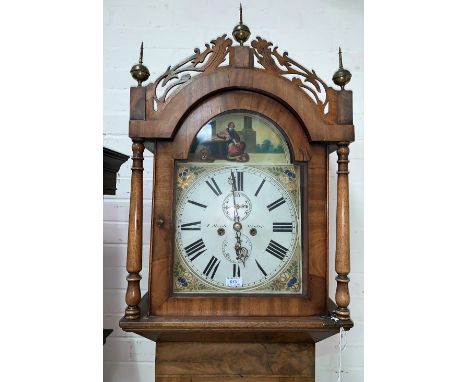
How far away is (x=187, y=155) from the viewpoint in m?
0.88

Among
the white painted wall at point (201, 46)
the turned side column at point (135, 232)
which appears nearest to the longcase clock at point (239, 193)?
the turned side column at point (135, 232)

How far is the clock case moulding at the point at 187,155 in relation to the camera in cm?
85

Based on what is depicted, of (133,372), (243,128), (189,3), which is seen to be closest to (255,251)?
(243,128)

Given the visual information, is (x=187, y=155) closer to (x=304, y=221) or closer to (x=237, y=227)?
(x=237, y=227)

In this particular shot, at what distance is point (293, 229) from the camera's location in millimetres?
883

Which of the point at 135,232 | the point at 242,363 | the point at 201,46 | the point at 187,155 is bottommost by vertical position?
the point at 242,363

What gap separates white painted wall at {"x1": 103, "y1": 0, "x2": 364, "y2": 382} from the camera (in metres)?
1.33

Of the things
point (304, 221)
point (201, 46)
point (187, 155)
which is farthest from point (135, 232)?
point (201, 46)

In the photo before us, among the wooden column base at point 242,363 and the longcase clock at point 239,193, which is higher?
the longcase clock at point 239,193

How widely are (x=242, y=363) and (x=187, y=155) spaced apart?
1.75 ft

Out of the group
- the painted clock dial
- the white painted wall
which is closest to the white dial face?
the painted clock dial

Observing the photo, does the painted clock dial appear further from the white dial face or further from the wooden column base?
the wooden column base

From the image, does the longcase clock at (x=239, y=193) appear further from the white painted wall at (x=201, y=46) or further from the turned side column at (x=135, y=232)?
the white painted wall at (x=201, y=46)

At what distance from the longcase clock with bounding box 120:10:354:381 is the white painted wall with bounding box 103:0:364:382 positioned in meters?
0.47
